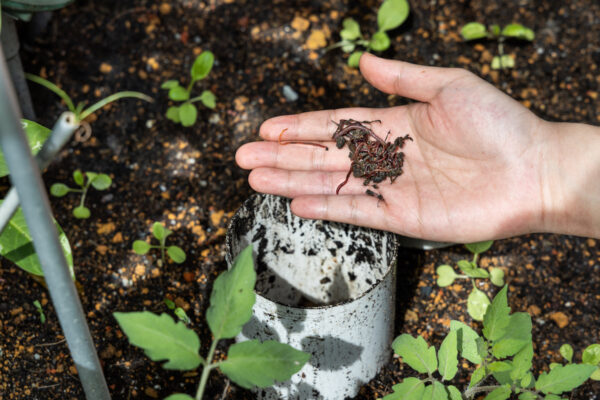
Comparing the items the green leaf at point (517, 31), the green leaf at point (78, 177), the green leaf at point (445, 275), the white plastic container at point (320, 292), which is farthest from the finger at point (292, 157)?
the green leaf at point (517, 31)

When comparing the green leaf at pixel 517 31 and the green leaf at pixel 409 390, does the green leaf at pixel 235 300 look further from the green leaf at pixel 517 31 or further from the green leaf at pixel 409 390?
the green leaf at pixel 517 31

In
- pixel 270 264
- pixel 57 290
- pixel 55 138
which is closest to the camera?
pixel 55 138

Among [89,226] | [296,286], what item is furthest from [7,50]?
[296,286]

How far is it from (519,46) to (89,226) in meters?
1.90

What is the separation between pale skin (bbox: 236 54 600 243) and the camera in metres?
1.74

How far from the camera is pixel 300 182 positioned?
1841 millimetres

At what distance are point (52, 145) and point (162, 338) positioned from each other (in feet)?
1.26

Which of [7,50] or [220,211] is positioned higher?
[7,50]

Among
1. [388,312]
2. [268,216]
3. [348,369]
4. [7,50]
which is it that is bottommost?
[348,369]

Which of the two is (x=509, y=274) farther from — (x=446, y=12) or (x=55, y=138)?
(x=55, y=138)

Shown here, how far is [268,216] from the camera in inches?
73.3

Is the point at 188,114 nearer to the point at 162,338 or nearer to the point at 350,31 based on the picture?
the point at 350,31

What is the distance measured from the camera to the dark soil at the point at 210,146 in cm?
190

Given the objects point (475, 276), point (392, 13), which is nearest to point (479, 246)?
point (475, 276)
